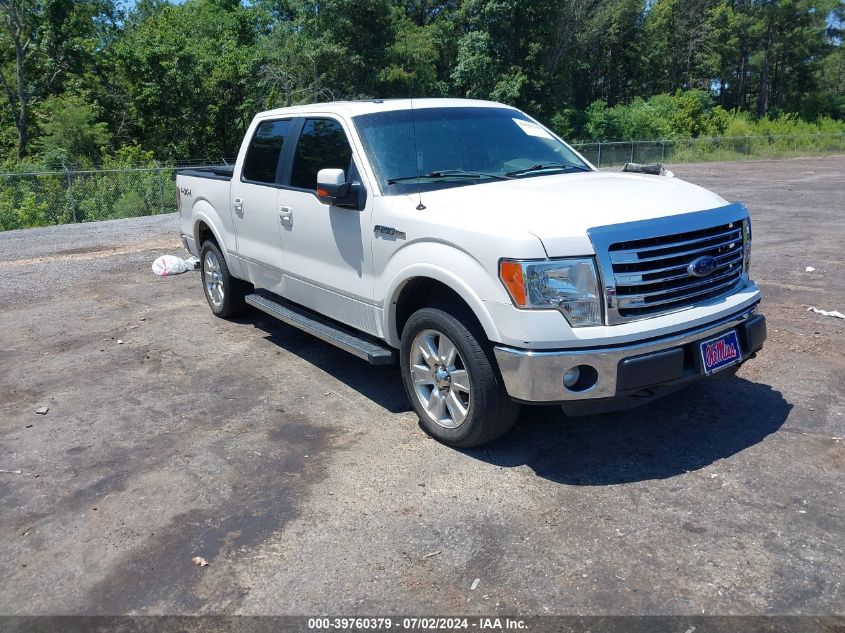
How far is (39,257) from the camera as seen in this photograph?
12.4 m

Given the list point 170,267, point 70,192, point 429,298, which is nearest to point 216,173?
point 170,267

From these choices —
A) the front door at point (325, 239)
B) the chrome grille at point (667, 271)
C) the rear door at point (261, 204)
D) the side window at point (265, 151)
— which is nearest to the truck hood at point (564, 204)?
the chrome grille at point (667, 271)

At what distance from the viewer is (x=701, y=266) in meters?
4.22

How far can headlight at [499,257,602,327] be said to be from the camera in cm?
389

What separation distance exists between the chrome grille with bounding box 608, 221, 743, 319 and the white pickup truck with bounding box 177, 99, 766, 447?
11 mm

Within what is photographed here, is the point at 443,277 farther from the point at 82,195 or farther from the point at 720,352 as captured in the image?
the point at 82,195

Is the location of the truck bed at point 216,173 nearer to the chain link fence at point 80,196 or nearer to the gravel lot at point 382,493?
the gravel lot at point 382,493

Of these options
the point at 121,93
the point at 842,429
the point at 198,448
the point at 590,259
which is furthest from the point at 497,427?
the point at 121,93

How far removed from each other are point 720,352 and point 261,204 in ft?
12.8

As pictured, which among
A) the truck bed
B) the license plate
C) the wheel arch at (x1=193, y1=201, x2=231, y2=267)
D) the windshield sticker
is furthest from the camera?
the truck bed

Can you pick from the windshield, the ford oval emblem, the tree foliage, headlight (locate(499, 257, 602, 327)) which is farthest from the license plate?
the tree foliage

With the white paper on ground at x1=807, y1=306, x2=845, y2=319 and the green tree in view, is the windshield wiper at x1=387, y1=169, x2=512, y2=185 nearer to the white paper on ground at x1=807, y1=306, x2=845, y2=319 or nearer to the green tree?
the white paper on ground at x1=807, y1=306, x2=845, y2=319

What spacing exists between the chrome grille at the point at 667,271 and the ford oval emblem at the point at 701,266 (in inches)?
0.9

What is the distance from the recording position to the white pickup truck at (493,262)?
3.92 m
